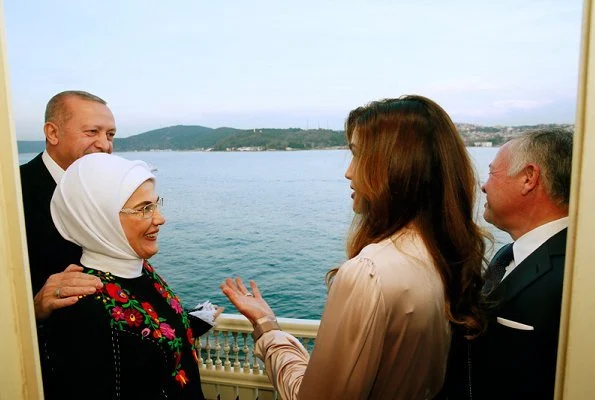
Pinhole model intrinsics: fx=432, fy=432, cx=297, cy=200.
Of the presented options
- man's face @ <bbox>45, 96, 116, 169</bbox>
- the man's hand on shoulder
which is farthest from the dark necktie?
man's face @ <bbox>45, 96, 116, 169</bbox>

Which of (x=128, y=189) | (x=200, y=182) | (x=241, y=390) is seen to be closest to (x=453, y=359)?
(x=128, y=189)

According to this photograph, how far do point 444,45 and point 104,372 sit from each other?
77479 mm

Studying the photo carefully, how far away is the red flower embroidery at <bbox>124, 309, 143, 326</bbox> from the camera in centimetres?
125

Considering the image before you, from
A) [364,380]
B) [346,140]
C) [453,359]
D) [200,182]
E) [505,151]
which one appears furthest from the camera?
[200,182]

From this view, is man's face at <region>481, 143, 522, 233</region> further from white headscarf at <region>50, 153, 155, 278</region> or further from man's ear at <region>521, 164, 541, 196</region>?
white headscarf at <region>50, 153, 155, 278</region>

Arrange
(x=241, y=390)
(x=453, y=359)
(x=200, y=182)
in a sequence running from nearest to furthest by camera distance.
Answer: (x=453, y=359) < (x=241, y=390) < (x=200, y=182)

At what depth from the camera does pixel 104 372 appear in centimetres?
116

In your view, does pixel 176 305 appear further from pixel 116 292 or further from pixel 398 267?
pixel 398 267

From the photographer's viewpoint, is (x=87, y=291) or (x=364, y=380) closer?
(x=364, y=380)

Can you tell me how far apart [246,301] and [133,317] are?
0.33 m

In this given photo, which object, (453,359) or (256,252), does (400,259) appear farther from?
(256,252)

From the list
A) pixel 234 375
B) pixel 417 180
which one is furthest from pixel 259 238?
pixel 417 180

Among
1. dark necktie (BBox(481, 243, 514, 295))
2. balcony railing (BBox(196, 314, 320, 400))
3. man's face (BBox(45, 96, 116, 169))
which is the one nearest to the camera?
dark necktie (BBox(481, 243, 514, 295))

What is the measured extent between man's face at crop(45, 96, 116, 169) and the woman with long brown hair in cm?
178
